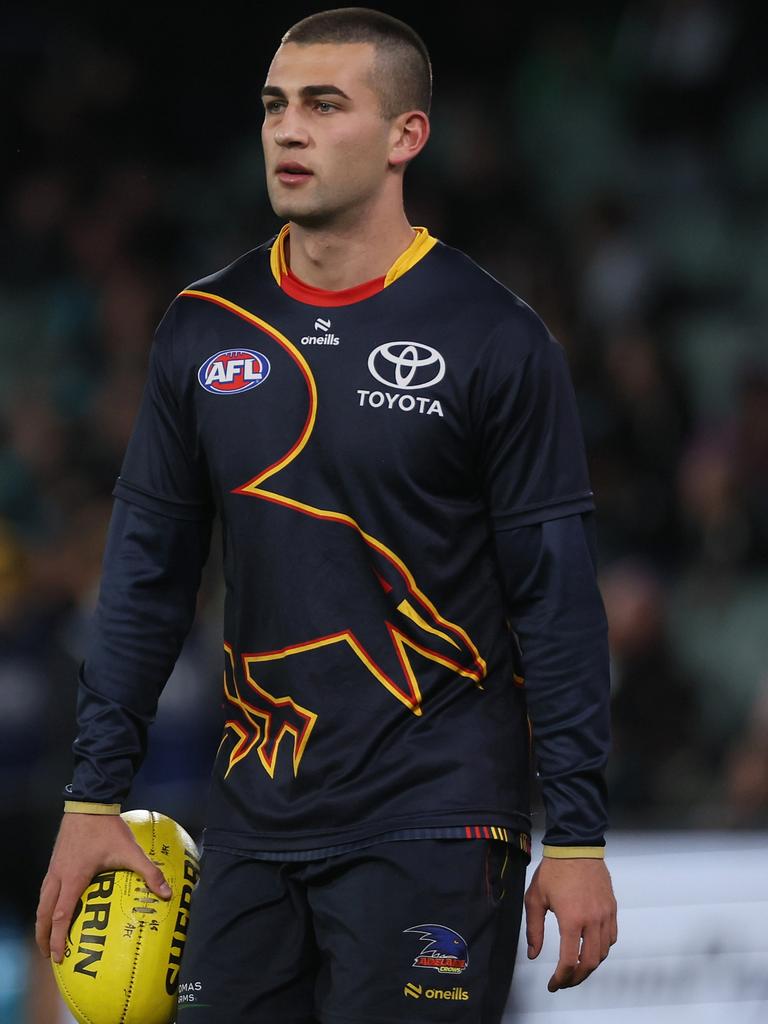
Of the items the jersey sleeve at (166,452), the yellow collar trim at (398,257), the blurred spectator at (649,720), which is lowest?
the blurred spectator at (649,720)

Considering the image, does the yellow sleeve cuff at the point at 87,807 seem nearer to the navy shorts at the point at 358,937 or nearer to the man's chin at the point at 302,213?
the navy shorts at the point at 358,937

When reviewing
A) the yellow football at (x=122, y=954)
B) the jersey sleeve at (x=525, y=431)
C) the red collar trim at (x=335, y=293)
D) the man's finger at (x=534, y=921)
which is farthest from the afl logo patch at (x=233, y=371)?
the man's finger at (x=534, y=921)

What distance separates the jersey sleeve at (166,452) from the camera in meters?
3.25

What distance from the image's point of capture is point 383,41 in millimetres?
3162

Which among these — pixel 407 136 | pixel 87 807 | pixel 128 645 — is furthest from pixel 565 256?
pixel 87 807

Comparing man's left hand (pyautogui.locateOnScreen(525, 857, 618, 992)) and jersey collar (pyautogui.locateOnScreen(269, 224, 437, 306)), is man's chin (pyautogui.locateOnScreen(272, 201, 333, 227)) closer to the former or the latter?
jersey collar (pyautogui.locateOnScreen(269, 224, 437, 306))

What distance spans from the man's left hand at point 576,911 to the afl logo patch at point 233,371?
3.10 feet

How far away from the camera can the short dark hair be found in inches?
124

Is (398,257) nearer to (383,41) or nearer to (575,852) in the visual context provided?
(383,41)

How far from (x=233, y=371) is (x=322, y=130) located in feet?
1.42

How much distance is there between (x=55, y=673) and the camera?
6.29 metres

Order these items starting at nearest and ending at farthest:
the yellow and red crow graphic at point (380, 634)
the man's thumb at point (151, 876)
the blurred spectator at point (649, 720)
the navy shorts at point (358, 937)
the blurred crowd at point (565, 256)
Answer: the navy shorts at point (358, 937) < the yellow and red crow graphic at point (380, 634) < the man's thumb at point (151, 876) < the blurred spectator at point (649, 720) < the blurred crowd at point (565, 256)

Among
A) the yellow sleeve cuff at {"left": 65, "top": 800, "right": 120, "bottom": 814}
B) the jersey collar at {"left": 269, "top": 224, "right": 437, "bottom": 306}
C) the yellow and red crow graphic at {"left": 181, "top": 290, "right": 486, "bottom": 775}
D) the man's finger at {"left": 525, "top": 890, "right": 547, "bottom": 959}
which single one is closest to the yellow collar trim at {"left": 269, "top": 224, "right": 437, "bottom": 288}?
the jersey collar at {"left": 269, "top": 224, "right": 437, "bottom": 306}

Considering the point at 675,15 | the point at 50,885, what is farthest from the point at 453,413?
the point at 675,15
